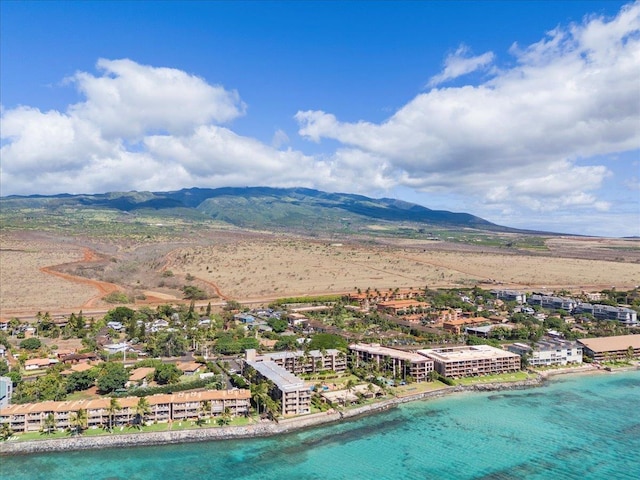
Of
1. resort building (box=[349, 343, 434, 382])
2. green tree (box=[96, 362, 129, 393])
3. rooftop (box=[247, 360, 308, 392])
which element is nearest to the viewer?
rooftop (box=[247, 360, 308, 392])

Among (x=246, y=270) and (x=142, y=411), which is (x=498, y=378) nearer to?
(x=142, y=411)

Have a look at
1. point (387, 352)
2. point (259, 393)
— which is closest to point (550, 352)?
point (387, 352)

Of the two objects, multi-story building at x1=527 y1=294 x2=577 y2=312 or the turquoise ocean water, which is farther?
multi-story building at x1=527 y1=294 x2=577 y2=312

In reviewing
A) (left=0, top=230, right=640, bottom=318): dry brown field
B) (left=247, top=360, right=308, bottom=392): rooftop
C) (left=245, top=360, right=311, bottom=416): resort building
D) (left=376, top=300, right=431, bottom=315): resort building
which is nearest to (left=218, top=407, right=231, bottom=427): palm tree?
(left=245, top=360, right=311, bottom=416): resort building

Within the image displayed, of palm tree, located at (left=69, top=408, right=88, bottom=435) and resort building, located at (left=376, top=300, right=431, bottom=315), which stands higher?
resort building, located at (left=376, top=300, right=431, bottom=315)

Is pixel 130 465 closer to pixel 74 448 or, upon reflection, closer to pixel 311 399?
pixel 74 448

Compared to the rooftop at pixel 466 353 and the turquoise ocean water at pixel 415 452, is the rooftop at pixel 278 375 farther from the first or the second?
the rooftop at pixel 466 353

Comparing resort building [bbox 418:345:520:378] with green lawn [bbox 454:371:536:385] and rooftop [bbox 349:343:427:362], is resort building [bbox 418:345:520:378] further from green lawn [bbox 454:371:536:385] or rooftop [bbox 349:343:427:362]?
rooftop [bbox 349:343:427:362]

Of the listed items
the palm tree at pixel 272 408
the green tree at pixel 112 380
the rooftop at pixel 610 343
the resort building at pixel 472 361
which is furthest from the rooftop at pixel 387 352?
the green tree at pixel 112 380
